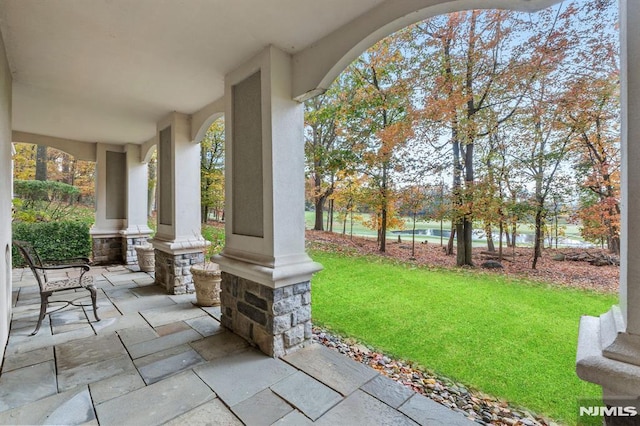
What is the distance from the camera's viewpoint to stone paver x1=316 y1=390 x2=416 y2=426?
64.6 inches

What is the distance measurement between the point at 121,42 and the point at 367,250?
19.7 ft

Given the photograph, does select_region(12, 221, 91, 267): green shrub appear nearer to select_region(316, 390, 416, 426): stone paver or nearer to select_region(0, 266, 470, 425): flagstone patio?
select_region(0, 266, 470, 425): flagstone patio

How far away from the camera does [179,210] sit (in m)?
4.02

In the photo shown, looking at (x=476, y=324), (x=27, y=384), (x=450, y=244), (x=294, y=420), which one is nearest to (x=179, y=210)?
(x=27, y=384)

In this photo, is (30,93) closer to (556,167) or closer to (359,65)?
(359,65)

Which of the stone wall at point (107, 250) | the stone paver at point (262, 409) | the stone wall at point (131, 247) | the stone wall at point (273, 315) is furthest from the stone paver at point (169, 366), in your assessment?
the stone wall at point (107, 250)

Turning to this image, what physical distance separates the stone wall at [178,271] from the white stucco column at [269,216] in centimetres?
151

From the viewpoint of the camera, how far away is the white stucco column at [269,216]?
237 centimetres

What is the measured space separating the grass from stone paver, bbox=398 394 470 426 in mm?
604

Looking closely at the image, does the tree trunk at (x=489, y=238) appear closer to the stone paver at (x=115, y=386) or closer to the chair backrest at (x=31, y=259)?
the stone paver at (x=115, y=386)

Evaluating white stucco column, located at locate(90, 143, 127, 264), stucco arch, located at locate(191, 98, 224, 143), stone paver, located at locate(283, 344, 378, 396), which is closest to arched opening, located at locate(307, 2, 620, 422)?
stone paver, located at locate(283, 344, 378, 396)

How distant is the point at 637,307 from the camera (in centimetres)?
103

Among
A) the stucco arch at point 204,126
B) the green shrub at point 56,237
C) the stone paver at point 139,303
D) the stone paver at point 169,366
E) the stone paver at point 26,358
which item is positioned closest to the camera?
the stone paver at point 169,366

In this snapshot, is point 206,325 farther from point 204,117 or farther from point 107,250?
point 107,250
